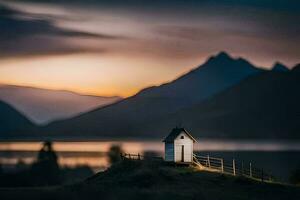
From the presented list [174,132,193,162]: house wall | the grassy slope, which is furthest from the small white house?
the grassy slope

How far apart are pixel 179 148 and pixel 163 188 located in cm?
1414

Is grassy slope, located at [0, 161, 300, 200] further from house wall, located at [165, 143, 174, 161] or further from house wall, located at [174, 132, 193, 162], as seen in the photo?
house wall, located at [174, 132, 193, 162]

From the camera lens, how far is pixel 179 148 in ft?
383

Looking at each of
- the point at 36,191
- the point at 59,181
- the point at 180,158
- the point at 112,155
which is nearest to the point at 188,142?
the point at 180,158

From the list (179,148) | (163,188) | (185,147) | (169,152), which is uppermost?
(185,147)

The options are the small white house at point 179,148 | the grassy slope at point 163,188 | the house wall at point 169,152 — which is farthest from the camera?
the house wall at point 169,152

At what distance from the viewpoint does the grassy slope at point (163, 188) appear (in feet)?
324

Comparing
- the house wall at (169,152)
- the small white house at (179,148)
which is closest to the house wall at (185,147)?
the small white house at (179,148)

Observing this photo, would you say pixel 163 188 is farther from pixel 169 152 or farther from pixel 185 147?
pixel 185 147

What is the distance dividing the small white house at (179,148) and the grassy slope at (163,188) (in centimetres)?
327

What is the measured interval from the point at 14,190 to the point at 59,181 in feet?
197

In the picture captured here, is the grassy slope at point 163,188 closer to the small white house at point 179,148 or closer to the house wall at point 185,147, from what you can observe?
the small white house at point 179,148

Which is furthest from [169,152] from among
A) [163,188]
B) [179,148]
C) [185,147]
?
[163,188]

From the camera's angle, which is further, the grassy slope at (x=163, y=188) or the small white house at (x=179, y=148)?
the small white house at (x=179, y=148)
